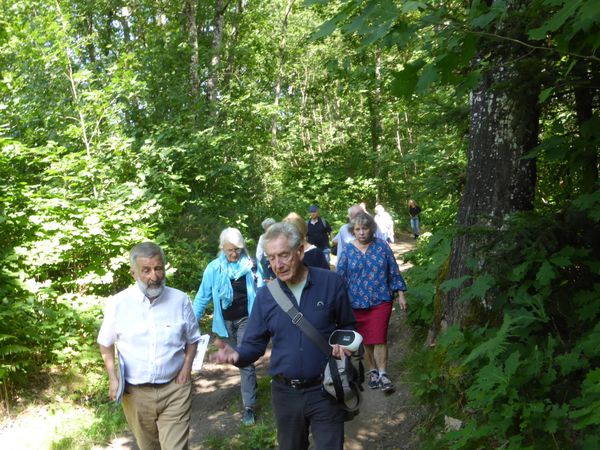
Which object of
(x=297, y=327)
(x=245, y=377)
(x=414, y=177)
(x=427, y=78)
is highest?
(x=427, y=78)

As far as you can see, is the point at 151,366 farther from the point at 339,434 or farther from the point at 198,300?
the point at 198,300

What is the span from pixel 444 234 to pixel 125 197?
621 centimetres

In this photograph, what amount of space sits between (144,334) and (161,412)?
64 cm

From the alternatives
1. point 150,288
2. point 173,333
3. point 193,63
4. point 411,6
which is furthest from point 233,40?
point 411,6

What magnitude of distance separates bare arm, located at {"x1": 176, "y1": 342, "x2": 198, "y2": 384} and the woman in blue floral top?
2.05 m

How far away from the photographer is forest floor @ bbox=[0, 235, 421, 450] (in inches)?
202

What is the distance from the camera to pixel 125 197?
9.05 metres

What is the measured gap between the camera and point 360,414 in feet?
18.3

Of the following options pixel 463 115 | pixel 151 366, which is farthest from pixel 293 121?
pixel 151 366

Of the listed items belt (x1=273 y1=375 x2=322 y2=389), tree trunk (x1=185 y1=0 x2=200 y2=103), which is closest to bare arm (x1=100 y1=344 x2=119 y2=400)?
belt (x1=273 y1=375 x2=322 y2=389)

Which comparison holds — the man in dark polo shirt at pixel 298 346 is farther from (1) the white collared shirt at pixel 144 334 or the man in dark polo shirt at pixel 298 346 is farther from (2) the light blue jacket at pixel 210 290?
(2) the light blue jacket at pixel 210 290

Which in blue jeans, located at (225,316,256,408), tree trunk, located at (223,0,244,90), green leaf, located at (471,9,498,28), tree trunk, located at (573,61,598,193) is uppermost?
tree trunk, located at (223,0,244,90)

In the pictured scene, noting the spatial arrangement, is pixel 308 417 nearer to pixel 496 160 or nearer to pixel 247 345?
pixel 247 345

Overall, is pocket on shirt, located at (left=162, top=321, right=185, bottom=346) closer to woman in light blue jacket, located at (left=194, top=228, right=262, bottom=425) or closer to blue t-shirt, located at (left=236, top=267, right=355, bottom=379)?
blue t-shirt, located at (left=236, top=267, right=355, bottom=379)
